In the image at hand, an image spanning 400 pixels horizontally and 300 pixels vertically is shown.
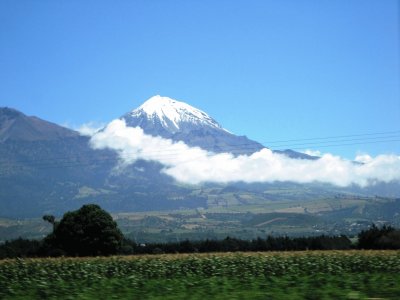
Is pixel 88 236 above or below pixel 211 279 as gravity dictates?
below

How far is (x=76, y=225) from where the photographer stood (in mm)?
76625

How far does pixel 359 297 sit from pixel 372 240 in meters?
59.2

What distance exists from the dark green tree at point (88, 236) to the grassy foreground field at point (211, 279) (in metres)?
44.2

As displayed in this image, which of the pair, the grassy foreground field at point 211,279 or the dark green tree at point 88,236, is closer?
the grassy foreground field at point 211,279

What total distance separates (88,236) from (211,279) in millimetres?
57857

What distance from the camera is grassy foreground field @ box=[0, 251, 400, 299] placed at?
17.4 metres

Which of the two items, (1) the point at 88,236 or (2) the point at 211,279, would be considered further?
(1) the point at 88,236

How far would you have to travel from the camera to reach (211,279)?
71.5ft

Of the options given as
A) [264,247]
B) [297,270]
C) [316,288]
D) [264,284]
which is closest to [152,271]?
[297,270]

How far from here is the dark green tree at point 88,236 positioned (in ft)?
249

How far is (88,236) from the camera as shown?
76438mm

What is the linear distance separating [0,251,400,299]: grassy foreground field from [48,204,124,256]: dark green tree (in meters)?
44.2

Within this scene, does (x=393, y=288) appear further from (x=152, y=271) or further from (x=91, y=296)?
(x=152, y=271)

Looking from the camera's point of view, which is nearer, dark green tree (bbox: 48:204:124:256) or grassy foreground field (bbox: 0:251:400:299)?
grassy foreground field (bbox: 0:251:400:299)
